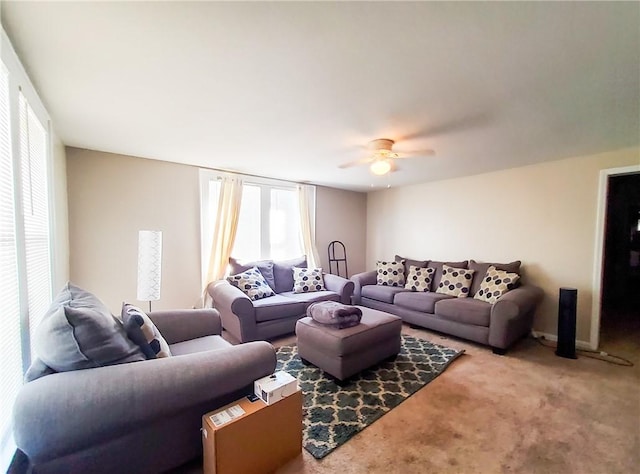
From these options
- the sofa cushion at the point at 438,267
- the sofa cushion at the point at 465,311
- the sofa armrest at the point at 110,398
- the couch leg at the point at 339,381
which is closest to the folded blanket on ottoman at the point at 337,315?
the couch leg at the point at 339,381

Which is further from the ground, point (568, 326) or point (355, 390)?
point (568, 326)

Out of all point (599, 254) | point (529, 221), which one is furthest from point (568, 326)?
point (529, 221)

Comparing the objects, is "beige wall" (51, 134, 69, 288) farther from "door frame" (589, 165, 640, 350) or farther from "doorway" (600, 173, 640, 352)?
"doorway" (600, 173, 640, 352)

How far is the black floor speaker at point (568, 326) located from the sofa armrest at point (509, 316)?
29 centimetres

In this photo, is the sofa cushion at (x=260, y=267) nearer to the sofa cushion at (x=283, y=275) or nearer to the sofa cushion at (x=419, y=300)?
the sofa cushion at (x=283, y=275)

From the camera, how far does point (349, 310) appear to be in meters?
2.47

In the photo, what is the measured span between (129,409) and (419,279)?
148 inches

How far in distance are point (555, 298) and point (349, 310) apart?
2.83 meters

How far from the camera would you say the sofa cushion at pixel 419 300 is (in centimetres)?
351

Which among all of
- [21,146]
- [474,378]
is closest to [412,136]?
[474,378]

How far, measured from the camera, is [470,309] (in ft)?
10.2

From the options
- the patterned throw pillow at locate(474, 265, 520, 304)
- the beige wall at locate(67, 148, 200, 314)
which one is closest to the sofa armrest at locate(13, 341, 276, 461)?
the beige wall at locate(67, 148, 200, 314)

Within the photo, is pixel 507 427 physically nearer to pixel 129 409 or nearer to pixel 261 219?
pixel 129 409

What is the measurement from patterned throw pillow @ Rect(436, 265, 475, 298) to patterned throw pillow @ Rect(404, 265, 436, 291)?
0.20 m
